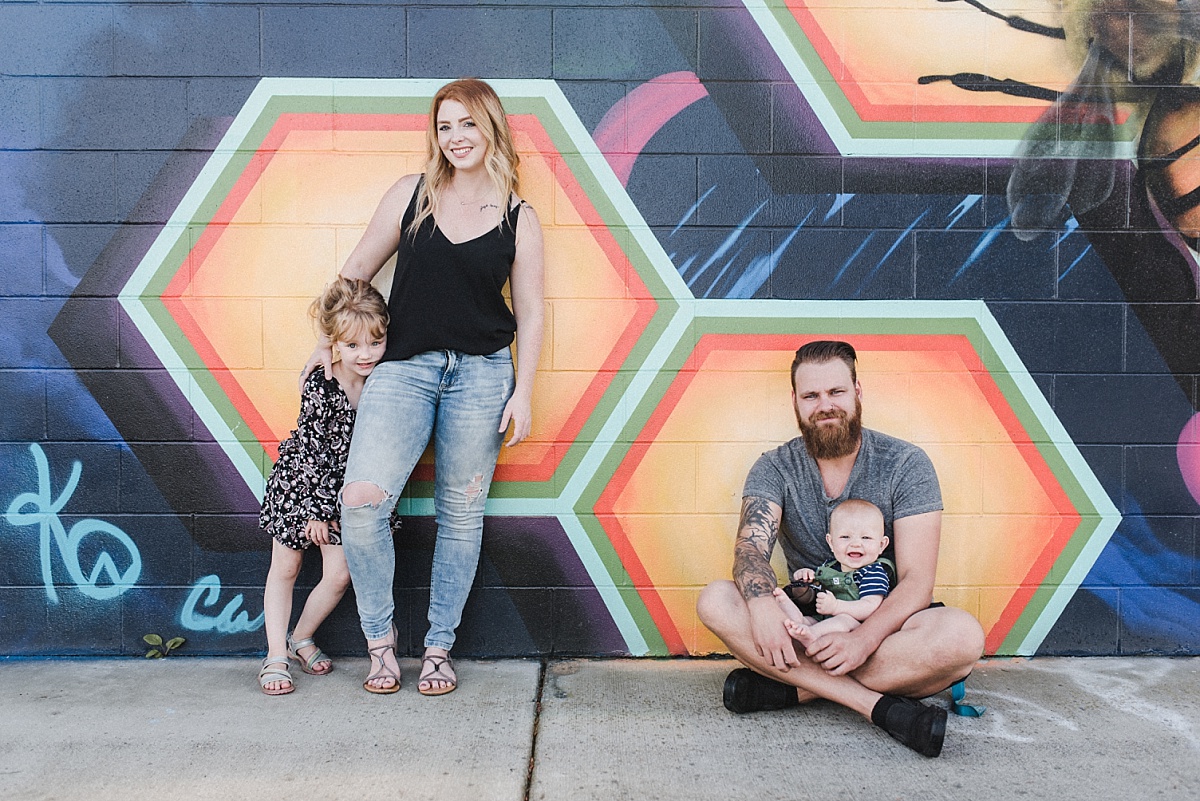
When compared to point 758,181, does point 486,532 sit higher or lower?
lower

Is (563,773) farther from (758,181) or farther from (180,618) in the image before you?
(758,181)

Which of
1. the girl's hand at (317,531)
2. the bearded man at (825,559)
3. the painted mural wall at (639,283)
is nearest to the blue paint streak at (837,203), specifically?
the painted mural wall at (639,283)

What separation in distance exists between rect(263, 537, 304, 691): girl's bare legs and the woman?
32 cm

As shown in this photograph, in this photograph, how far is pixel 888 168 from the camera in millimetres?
3699

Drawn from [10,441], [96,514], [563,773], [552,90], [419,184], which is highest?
[552,90]

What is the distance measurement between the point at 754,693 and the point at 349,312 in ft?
6.28

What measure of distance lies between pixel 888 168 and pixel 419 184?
70.4 inches

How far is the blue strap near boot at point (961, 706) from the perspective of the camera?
3.22m

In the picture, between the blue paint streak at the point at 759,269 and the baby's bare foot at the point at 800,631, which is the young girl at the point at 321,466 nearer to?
the blue paint streak at the point at 759,269

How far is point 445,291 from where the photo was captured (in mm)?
3371

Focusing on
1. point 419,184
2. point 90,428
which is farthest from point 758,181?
point 90,428

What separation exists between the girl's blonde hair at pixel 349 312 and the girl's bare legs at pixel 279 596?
2.65 feet

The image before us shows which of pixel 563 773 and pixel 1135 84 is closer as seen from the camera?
pixel 563 773

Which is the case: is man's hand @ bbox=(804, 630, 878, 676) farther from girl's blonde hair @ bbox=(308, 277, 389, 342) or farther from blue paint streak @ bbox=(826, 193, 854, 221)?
girl's blonde hair @ bbox=(308, 277, 389, 342)
